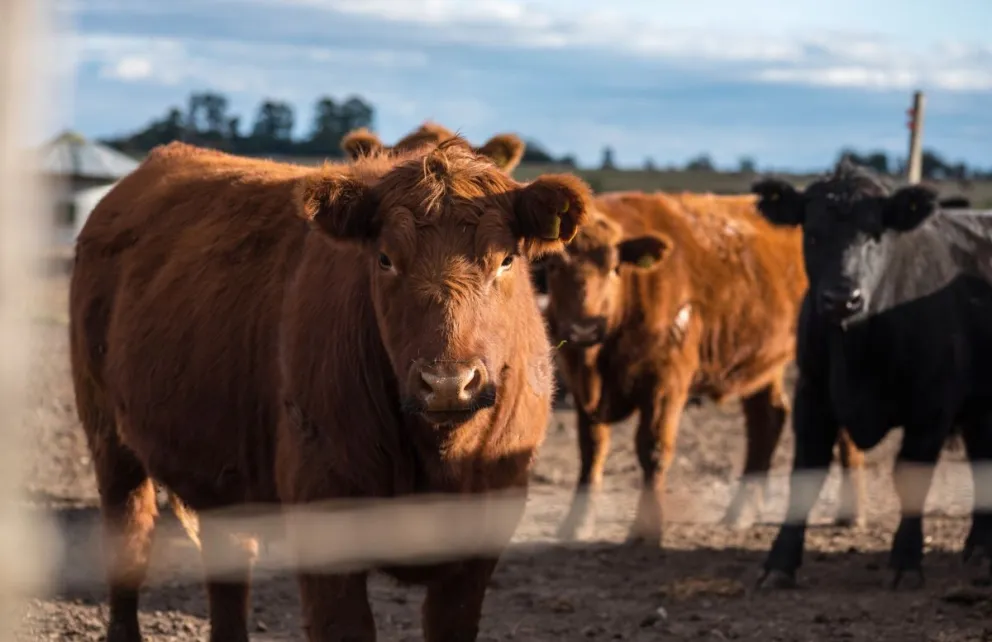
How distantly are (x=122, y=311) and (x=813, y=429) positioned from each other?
12.1 ft

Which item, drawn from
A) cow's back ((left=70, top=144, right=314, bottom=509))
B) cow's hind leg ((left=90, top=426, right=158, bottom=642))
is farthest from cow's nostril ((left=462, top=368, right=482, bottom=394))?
cow's hind leg ((left=90, top=426, right=158, bottom=642))

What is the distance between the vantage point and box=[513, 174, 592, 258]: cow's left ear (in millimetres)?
3654

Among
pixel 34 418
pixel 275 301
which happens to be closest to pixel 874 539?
pixel 275 301

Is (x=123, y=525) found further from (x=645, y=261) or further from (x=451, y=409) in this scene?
(x=645, y=261)

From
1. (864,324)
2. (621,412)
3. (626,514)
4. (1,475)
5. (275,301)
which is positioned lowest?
(626,514)

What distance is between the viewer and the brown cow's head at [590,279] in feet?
24.2

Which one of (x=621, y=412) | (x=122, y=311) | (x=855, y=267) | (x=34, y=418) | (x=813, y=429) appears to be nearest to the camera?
(x=122, y=311)

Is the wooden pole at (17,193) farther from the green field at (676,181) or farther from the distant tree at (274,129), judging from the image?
the green field at (676,181)

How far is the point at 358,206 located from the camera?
3.62 m

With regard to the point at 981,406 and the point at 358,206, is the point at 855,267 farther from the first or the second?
the point at 358,206

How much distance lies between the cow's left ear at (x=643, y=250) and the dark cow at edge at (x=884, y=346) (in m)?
0.94

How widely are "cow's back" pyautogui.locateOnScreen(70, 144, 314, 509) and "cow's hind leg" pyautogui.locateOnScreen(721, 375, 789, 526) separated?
4500 mm

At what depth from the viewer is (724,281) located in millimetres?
8570

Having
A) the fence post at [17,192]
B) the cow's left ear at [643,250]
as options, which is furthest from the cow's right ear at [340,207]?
the cow's left ear at [643,250]
